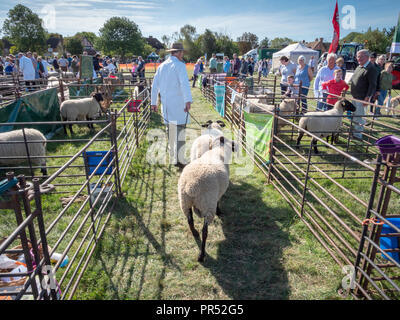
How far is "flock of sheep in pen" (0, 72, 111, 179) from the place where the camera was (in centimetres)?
544

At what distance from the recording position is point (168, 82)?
5766 mm

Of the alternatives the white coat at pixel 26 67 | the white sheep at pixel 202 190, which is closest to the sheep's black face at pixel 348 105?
the white sheep at pixel 202 190

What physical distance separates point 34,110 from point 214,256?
768 centimetres

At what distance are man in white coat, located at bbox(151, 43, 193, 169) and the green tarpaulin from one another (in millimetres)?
4064

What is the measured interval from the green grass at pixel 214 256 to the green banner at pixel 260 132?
3.50ft

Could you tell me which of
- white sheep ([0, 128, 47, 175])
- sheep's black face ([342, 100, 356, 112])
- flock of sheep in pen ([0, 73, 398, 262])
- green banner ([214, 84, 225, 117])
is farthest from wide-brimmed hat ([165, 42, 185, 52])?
green banner ([214, 84, 225, 117])

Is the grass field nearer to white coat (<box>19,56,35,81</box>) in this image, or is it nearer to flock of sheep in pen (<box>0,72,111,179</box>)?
flock of sheep in pen (<box>0,72,111,179</box>)

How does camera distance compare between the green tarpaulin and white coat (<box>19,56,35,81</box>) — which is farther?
white coat (<box>19,56,35,81</box>)

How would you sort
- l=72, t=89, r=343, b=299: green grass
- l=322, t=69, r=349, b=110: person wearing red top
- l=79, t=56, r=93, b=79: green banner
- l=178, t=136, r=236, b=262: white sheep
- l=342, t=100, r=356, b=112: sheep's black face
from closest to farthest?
l=72, t=89, r=343, b=299: green grass, l=178, t=136, r=236, b=262: white sheep, l=342, t=100, r=356, b=112: sheep's black face, l=322, t=69, r=349, b=110: person wearing red top, l=79, t=56, r=93, b=79: green banner

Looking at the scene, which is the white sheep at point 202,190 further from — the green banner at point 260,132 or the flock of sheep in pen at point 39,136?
the flock of sheep in pen at point 39,136

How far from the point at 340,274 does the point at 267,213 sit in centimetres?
148

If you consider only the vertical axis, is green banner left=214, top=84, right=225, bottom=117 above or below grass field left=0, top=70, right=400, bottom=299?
above

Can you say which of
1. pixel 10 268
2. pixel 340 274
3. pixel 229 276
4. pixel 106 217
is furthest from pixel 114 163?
pixel 340 274

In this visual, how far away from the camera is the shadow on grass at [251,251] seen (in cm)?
298
